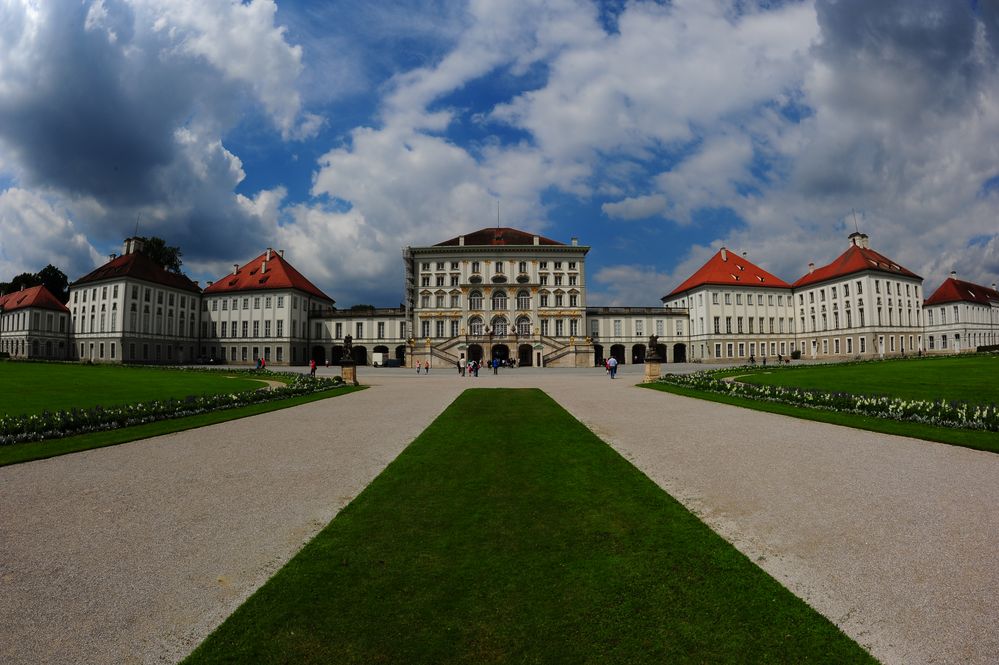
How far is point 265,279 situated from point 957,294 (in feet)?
330

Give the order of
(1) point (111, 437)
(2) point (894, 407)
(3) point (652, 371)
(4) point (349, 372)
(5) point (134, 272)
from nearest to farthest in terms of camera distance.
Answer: (1) point (111, 437) < (2) point (894, 407) < (4) point (349, 372) < (3) point (652, 371) < (5) point (134, 272)

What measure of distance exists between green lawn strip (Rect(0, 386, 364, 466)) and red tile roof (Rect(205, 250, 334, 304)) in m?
60.6

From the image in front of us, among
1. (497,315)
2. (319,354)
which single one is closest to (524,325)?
(497,315)

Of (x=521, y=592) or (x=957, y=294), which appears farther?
(x=957, y=294)

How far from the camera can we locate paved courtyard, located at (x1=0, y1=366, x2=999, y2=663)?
154 inches

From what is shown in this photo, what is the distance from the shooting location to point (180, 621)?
3.99 meters

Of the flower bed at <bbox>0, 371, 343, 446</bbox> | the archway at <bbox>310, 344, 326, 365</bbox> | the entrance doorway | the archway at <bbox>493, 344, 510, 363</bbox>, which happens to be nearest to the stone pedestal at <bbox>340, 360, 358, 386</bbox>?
the flower bed at <bbox>0, 371, 343, 446</bbox>

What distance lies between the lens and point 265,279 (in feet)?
245

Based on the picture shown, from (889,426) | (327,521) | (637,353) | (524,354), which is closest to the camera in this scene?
(327,521)

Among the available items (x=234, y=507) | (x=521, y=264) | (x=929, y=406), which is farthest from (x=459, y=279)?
(x=234, y=507)

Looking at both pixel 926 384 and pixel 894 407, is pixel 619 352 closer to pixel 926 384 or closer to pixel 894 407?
pixel 926 384

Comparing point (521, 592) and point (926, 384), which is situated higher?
point (926, 384)

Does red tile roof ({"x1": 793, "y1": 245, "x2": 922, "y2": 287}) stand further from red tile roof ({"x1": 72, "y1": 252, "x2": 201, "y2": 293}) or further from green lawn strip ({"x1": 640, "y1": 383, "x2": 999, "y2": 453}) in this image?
red tile roof ({"x1": 72, "y1": 252, "x2": 201, "y2": 293})

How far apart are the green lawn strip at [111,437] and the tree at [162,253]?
2996 inches
